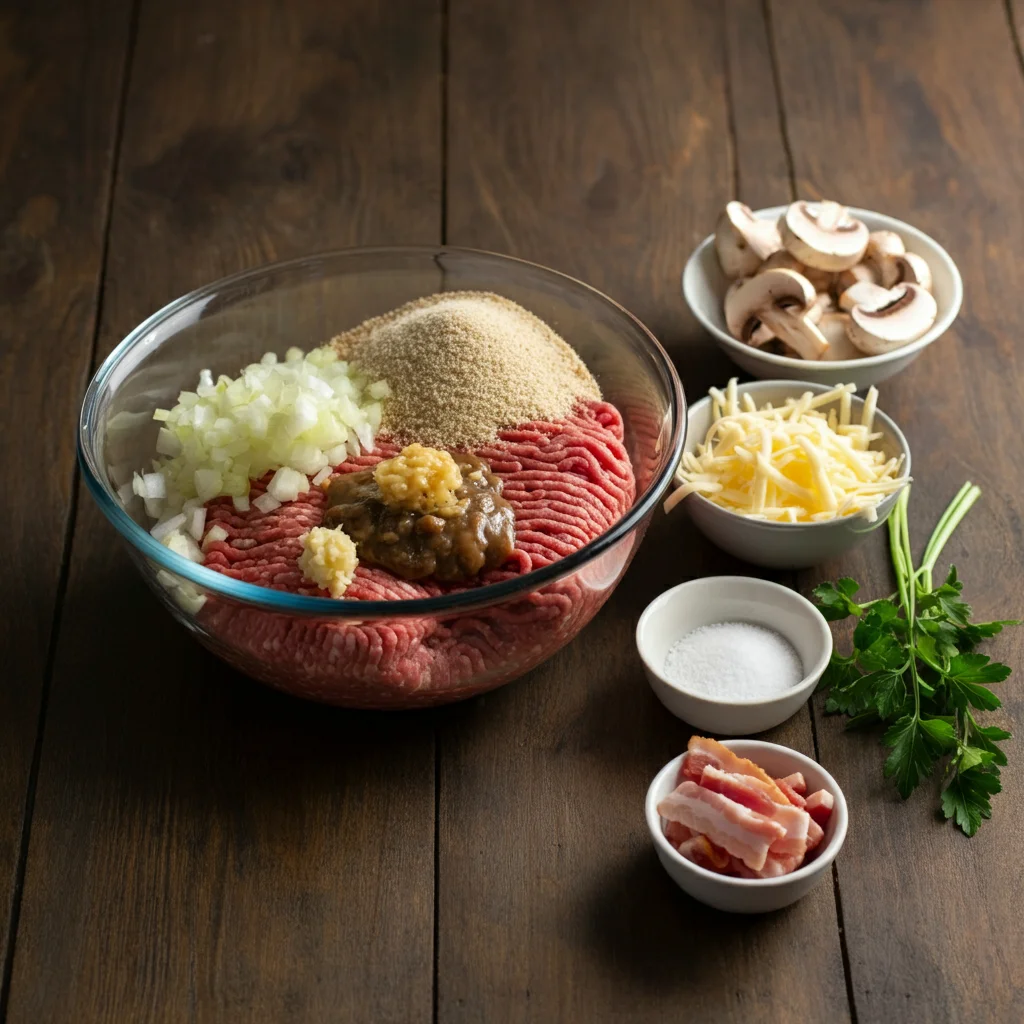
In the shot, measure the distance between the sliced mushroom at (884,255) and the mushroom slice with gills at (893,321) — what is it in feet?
0.17

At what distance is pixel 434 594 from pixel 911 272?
975 mm

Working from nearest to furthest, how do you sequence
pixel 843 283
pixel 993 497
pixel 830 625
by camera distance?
pixel 830 625 → pixel 993 497 → pixel 843 283

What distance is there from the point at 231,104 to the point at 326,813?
5.27 feet

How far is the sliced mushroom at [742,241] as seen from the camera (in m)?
2.01

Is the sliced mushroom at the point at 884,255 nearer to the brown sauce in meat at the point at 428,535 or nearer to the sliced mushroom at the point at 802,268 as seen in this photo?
the sliced mushroom at the point at 802,268

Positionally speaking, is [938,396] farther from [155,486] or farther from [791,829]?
[155,486]

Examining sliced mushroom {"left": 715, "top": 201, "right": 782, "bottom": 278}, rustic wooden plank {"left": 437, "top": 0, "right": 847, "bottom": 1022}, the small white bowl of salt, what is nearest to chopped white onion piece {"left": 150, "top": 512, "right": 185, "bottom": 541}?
rustic wooden plank {"left": 437, "top": 0, "right": 847, "bottom": 1022}

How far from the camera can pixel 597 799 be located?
152 centimetres

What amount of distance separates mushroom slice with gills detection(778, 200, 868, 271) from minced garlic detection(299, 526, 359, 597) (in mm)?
906

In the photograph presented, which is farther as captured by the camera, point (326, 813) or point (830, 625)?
point (830, 625)

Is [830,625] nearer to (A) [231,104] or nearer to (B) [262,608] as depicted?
(B) [262,608]

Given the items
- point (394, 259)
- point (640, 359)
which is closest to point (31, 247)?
point (394, 259)

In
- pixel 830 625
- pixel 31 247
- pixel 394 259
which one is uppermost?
pixel 394 259

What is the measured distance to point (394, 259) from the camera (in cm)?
193
